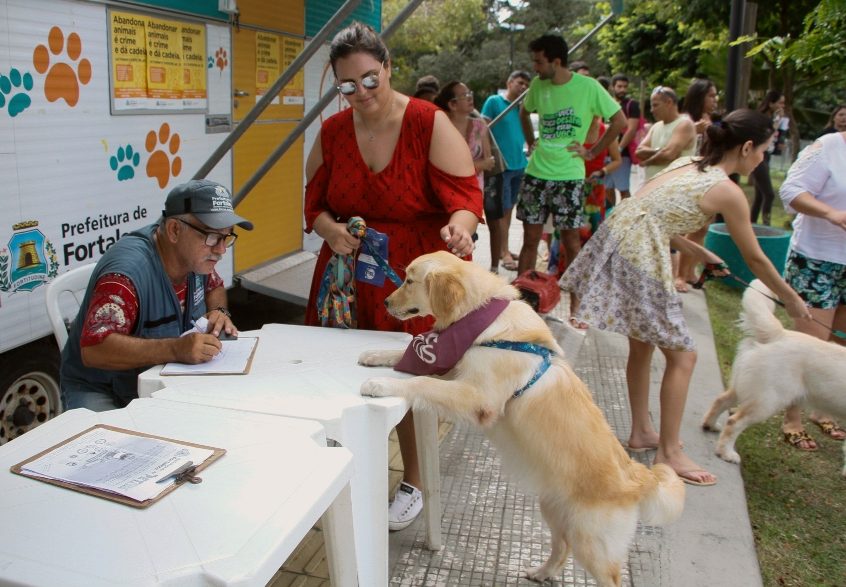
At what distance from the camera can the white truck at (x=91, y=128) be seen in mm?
3182

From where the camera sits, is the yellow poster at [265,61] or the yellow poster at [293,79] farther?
the yellow poster at [293,79]

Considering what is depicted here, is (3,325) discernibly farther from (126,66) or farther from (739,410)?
(739,410)

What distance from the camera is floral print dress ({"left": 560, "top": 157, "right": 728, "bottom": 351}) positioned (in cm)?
345

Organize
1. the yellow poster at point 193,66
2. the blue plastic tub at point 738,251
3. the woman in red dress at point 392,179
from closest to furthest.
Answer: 1. the woman in red dress at point 392,179
2. the yellow poster at point 193,66
3. the blue plastic tub at point 738,251

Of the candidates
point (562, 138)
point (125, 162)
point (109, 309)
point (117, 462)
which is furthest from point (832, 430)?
point (125, 162)

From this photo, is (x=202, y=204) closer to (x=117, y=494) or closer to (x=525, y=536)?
(x=117, y=494)

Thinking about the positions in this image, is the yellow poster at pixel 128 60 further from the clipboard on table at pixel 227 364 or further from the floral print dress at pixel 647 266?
the floral print dress at pixel 647 266

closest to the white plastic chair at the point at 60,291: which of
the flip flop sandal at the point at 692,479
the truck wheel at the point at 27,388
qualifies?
the truck wheel at the point at 27,388

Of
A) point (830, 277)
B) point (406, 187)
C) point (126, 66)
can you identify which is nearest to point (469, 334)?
point (406, 187)

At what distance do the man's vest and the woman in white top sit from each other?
11.3 feet

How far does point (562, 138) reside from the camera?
5.97 m

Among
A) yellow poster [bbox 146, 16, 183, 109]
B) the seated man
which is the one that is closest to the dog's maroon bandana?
the seated man

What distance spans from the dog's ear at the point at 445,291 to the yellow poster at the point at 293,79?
3.74 metres

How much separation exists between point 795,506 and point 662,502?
5.29 ft
